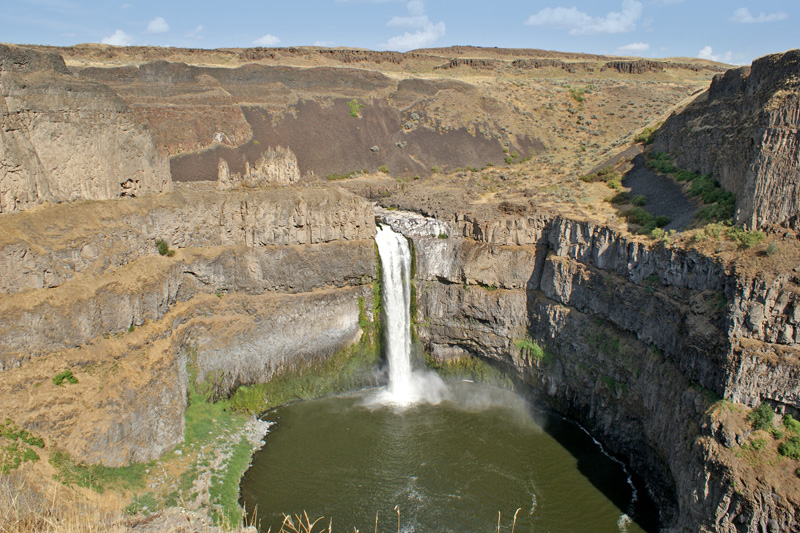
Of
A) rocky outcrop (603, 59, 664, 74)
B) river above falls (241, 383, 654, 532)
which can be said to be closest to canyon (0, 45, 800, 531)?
river above falls (241, 383, 654, 532)

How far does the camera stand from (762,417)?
2103 cm

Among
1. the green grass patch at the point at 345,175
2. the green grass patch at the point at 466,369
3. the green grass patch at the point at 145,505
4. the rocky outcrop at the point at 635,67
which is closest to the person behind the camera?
the green grass patch at the point at 145,505

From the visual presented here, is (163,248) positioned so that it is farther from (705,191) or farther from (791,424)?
(705,191)

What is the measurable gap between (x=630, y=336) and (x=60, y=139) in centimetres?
2874

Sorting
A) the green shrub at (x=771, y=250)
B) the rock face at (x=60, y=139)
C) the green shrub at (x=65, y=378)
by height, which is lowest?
the green shrub at (x=65, y=378)

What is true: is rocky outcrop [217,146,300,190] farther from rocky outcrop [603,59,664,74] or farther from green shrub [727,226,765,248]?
rocky outcrop [603,59,664,74]

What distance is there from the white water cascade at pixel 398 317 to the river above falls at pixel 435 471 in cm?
258

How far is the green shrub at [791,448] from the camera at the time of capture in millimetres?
20125

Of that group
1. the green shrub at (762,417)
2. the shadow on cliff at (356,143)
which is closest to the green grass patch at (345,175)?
the shadow on cliff at (356,143)

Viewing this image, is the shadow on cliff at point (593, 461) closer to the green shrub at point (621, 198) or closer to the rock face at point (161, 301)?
the green shrub at point (621, 198)

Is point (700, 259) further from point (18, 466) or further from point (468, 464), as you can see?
point (18, 466)

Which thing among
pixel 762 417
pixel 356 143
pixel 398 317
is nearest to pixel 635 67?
pixel 356 143

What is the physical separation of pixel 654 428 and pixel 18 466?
24.9 m

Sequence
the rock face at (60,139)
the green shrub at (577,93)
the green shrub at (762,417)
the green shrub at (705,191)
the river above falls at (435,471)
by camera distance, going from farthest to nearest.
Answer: the green shrub at (577,93) → the green shrub at (705,191) → the rock face at (60,139) → the river above falls at (435,471) → the green shrub at (762,417)
